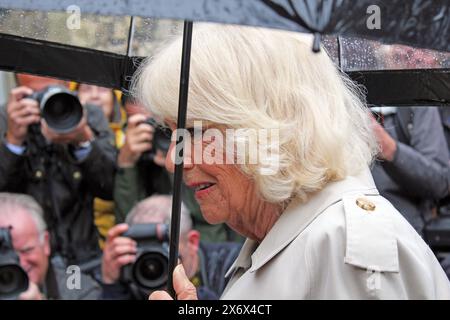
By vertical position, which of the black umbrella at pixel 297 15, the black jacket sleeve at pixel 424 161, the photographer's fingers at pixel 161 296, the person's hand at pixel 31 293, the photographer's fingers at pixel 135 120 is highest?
the black umbrella at pixel 297 15

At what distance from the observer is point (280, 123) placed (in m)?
2.10

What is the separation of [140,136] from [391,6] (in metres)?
2.81

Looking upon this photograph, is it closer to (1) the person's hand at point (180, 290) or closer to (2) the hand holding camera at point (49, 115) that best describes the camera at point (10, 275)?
(2) the hand holding camera at point (49, 115)

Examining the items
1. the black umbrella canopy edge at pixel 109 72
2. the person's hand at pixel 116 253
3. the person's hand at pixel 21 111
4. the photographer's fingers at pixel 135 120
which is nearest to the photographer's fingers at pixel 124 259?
the person's hand at pixel 116 253

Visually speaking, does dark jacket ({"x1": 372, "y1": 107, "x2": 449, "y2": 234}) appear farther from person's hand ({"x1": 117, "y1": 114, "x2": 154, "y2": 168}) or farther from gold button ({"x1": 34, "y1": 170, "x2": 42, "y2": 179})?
gold button ({"x1": 34, "y1": 170, "x2": 42, "y2": 179})

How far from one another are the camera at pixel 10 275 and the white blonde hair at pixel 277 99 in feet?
6.75

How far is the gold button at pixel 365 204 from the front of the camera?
1.97 meters

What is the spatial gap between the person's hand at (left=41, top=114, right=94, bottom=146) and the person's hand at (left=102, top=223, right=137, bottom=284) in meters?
0.48

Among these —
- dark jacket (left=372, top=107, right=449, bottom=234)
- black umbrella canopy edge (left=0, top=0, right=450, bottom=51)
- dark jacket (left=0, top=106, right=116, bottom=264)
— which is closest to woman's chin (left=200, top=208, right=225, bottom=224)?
black umbrella canopy edge (left=0, top=0, right=450, bottom=51)

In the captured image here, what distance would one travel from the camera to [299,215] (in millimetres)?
2061

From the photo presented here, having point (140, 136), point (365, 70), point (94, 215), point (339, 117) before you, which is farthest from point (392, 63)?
point (94, 215)

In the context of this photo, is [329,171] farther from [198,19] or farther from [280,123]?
[198,19]

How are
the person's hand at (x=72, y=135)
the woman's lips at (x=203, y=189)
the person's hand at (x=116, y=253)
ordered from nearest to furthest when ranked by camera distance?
the woman's lips at (x=203, y=189)
the person's hand at (x=116, y=253)
the person's hand at (x=72, y=135)

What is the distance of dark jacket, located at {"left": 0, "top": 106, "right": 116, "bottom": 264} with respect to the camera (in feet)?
14.4
